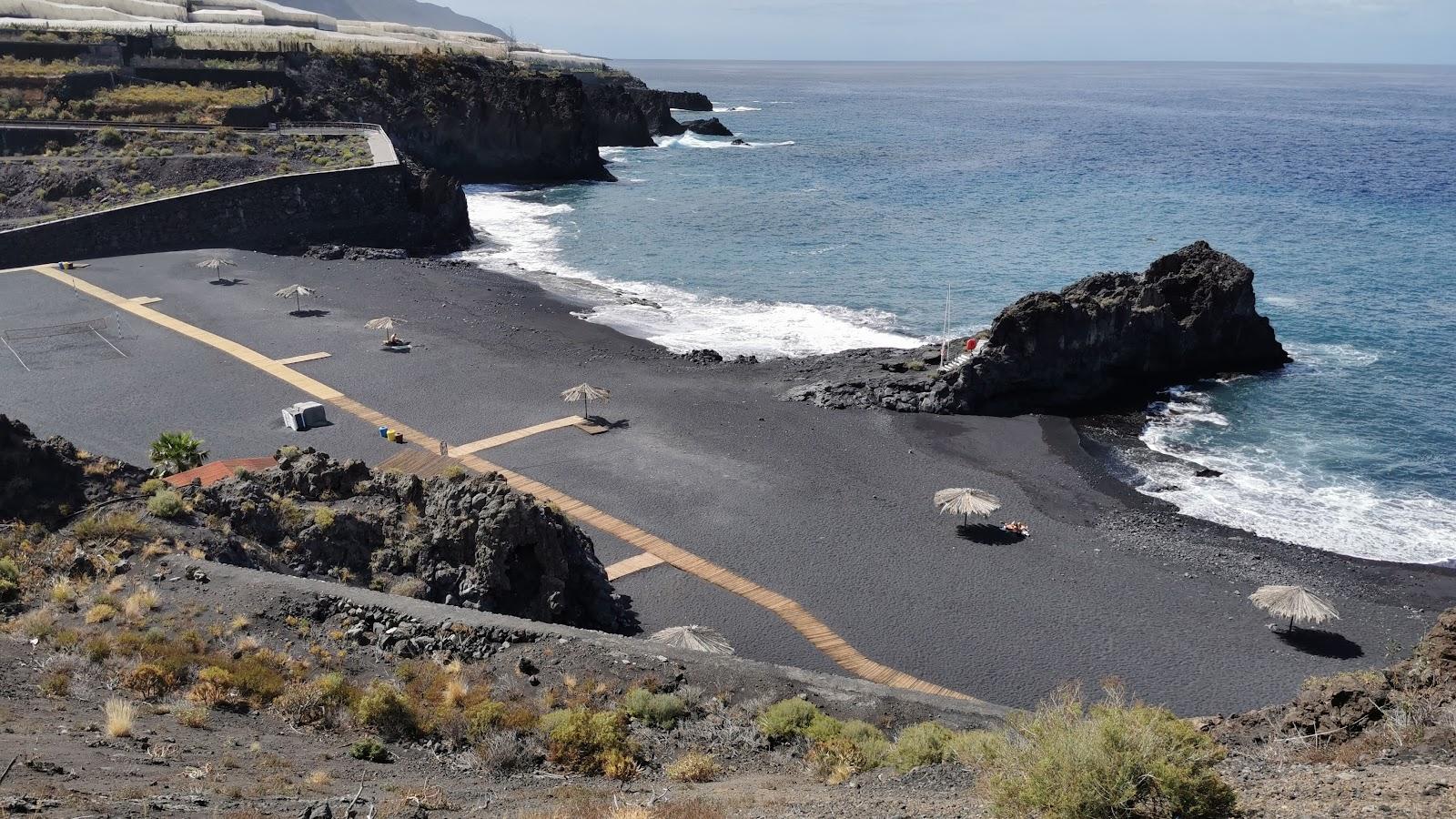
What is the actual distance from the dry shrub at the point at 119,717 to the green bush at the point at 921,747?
947cm

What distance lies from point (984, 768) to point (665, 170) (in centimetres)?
8824

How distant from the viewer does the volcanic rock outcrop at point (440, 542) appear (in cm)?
1900

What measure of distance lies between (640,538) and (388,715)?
1091 cm

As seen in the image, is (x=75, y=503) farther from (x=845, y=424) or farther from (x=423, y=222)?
(x=423, y=222)

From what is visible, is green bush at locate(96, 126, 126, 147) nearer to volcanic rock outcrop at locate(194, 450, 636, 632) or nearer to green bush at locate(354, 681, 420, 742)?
volcanic rock outcrop at locate(194, 450, 636, 632)

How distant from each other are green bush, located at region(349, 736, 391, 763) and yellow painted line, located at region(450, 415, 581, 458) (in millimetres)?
15954

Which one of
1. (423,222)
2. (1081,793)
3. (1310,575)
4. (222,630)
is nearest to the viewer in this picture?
(1081,793)

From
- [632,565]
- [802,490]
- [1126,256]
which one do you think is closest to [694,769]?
[632,565]


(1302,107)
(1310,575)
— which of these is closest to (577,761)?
(1310,575)

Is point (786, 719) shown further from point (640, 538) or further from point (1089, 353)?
point (1089, 353)

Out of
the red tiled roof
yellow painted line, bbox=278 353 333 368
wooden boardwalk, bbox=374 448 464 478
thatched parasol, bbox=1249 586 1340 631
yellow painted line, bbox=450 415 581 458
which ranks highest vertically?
the red tiled roof

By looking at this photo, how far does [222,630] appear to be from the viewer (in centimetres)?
1540

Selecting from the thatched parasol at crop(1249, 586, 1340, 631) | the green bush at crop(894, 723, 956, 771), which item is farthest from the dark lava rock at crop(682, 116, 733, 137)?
the green bush at crop(894, 723, 956, 771)

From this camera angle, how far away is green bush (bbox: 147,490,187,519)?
18703 mm
